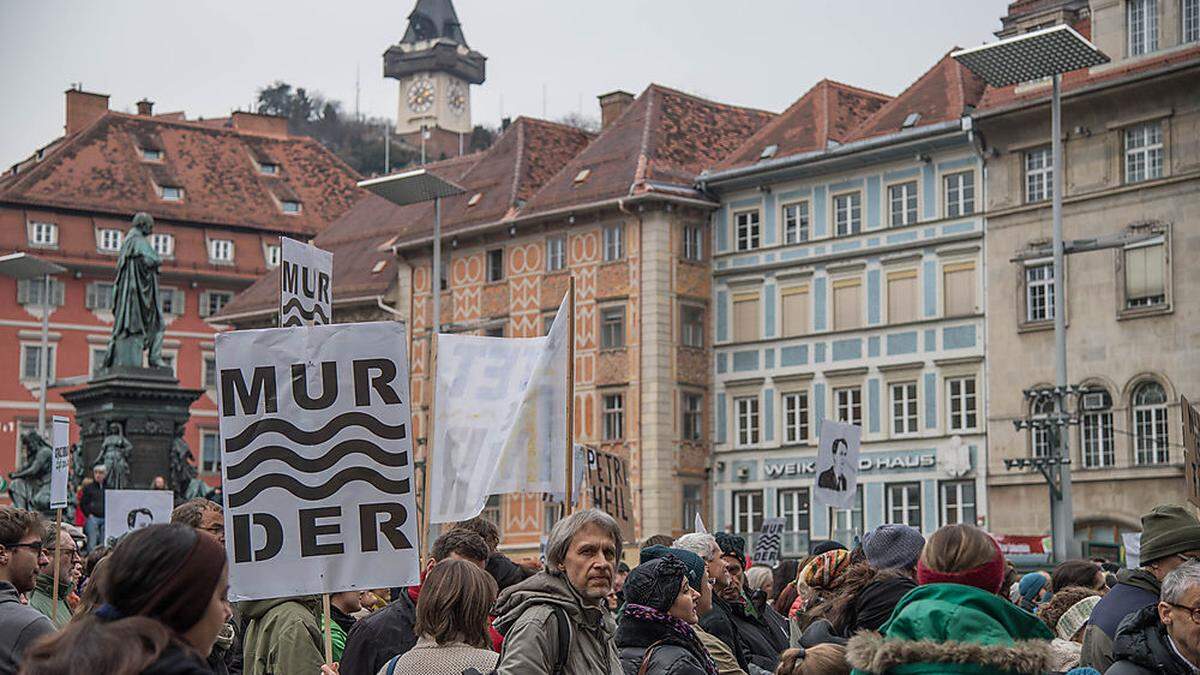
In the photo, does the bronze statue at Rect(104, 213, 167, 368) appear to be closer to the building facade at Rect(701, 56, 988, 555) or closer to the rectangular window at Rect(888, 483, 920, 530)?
the building facade at Rect(701, 56, 988, 555)

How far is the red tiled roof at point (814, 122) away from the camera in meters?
51.0

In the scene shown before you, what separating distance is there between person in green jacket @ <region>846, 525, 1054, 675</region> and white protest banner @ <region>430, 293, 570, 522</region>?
24.4 ft

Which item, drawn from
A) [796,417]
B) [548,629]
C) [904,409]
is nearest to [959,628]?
[548,629]

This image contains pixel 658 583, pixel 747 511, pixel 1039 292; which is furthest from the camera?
pixel 747 511

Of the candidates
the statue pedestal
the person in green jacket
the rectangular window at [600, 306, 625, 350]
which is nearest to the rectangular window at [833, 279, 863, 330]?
the rectangular window at [600, 306, 625, 350]

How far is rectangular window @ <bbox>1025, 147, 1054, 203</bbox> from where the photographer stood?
4441 centimetres

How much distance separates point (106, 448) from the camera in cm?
2545

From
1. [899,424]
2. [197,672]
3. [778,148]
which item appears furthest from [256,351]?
[778,148]

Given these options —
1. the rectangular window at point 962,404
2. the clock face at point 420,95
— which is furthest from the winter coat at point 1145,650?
the clock face at point 420,95

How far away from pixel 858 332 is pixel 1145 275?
828 cm

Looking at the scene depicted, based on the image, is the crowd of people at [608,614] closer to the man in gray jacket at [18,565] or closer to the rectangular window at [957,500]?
the man in gray jacket at [18,565]

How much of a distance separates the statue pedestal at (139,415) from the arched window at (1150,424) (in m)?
22.6

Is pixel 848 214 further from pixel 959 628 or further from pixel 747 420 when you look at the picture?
pixel 959 628

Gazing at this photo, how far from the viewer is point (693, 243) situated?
52312 mm
